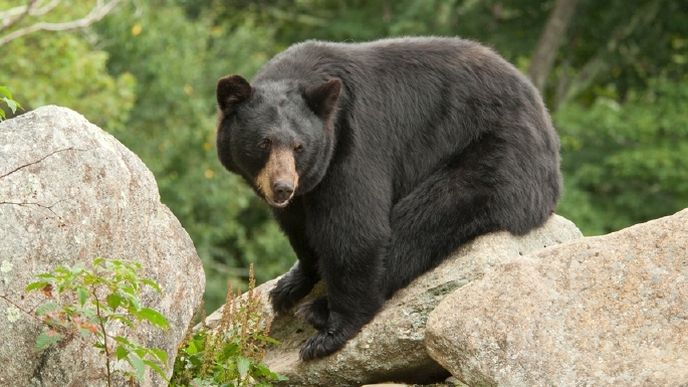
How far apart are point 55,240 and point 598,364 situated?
8.43ft

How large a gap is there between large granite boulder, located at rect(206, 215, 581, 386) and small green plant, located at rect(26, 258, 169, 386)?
1.51 metres

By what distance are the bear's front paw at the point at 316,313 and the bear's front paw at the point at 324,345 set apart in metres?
0.14

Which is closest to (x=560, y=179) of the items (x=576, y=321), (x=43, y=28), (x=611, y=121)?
(x=576, y=321)

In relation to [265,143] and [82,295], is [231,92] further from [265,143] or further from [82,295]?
[82,295]

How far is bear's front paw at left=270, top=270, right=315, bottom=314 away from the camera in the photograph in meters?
7.30

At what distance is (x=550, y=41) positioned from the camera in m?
22.7

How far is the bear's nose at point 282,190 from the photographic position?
612 cm

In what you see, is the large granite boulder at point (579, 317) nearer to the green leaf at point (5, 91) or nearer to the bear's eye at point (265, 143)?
the bear's eye at point (265, 143)

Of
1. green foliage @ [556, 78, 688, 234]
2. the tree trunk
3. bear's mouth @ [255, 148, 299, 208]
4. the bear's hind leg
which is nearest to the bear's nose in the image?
bear's mouth @ [255, 148, 299, 208]

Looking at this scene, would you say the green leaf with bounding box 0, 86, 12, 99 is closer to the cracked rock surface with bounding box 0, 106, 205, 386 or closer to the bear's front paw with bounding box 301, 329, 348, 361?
the cracked rock surface with bounding box 0, 106, 205, 386

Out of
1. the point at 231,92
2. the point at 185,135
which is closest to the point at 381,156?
the point at 231,92

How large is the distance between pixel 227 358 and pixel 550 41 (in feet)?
57.9

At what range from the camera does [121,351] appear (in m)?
4.68

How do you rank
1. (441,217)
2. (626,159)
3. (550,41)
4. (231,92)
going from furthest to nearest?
1. (550,41)
2. (626,159)
3. (441,217)
4. (231,92)
